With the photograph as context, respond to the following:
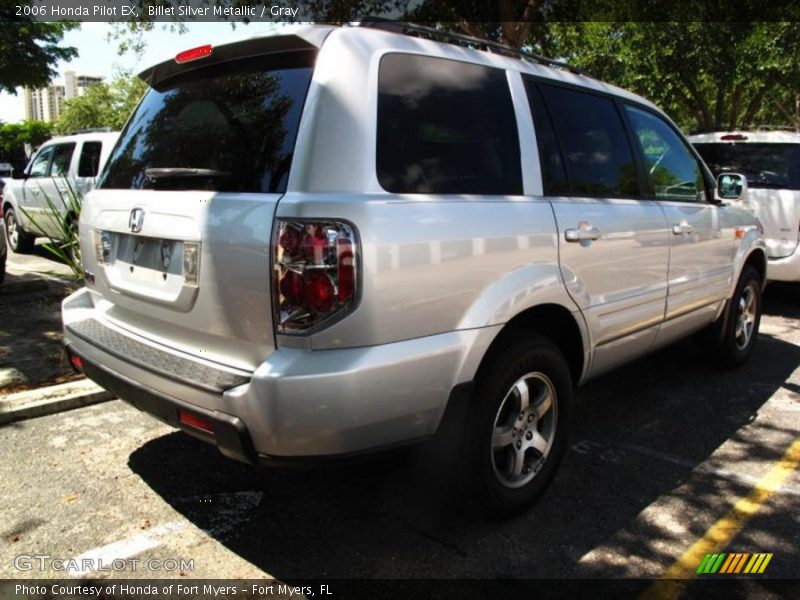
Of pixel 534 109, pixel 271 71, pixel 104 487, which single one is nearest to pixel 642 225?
pixel 534 109

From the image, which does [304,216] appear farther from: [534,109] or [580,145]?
[580,145]

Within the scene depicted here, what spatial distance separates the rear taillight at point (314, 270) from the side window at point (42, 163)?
955cm

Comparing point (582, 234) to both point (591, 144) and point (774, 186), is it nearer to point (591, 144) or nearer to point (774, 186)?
point (591, 144)

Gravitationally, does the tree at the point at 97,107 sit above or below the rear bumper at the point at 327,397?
above

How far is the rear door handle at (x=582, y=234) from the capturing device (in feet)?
9.96

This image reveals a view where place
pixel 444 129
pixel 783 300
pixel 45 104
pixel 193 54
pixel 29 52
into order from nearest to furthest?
pixel 444 129 → pixel 193 54 → pixel 783 300 → pixel 29 52 → pixel 45 104

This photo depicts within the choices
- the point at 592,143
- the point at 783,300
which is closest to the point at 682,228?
the point at 592,143

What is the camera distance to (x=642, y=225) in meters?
3.59

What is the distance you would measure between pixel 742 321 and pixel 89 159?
8456 mm

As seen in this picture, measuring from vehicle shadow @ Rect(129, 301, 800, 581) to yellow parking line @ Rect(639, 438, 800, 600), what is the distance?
7cm

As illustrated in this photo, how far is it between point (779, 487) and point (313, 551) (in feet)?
7.85

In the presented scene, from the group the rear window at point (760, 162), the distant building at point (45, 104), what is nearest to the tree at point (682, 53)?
the rear window at point (760, 162)

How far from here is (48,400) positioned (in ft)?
13.5

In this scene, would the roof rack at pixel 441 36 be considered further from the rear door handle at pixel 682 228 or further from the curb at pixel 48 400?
the curb at pixel 48 400
